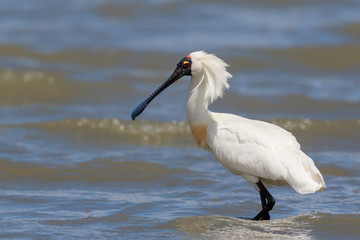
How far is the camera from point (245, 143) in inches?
360

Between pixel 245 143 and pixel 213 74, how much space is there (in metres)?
0.92

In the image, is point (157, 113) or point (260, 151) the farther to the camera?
point (157, 113)

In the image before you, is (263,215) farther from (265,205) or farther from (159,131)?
(159,131)

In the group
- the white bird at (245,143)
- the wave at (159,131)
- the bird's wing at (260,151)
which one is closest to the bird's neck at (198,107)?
the white bird at (245,143)

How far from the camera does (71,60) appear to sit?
18484mm

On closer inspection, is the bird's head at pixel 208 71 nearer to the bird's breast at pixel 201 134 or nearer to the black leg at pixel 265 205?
the bird's breast at pixel 201 134

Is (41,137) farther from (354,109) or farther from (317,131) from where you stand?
(354,109)

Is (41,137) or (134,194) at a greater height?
(41,137)

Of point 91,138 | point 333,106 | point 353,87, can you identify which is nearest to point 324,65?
point 353,87

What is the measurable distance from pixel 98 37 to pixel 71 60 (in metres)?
1.82

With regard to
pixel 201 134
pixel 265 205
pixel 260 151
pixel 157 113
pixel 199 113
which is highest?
pixel 157 113

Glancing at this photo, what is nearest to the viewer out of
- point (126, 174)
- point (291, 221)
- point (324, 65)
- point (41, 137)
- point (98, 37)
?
A: point (291, 221)

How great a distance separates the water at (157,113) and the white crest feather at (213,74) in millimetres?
1406

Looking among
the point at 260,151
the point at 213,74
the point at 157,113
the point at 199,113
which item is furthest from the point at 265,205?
the point at 157,113
